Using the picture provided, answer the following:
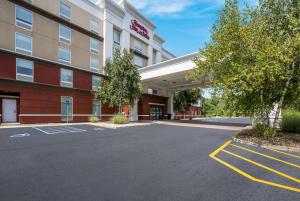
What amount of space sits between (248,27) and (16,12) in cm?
2194

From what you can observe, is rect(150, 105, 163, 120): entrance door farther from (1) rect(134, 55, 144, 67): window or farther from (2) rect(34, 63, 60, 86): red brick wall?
(2) rect(34, 63, 60, 86): red brick wall

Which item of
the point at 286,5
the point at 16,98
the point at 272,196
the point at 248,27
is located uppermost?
the point at 286,5

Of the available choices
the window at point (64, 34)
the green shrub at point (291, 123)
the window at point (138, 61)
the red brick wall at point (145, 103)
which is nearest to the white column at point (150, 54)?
the window at point (138, 61)

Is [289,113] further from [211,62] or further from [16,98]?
[16,98]

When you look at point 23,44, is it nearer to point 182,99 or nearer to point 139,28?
point 139,28

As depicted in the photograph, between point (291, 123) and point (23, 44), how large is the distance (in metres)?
25.4

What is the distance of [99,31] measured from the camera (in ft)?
100

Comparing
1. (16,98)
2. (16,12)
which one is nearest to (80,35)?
(16,12)

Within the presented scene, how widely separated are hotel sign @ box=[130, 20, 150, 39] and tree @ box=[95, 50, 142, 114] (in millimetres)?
12156

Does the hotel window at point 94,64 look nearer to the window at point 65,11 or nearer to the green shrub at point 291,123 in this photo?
the window at point 65,11

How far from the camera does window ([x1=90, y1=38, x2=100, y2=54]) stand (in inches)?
Answer: 1149

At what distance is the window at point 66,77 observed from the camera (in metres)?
24.9

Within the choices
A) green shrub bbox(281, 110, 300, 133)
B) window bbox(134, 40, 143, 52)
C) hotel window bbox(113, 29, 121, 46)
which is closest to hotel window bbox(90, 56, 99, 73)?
hotel window bbox(113, 29, 121, 46)

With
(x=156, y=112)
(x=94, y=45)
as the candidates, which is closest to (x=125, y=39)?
(x=94, y=45)
